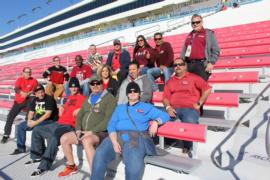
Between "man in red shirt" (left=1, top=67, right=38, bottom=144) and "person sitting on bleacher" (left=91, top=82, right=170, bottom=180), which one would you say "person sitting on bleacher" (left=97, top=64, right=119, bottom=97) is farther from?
"man in red shirt" (left=1, top=67, right=38, bottom=144)

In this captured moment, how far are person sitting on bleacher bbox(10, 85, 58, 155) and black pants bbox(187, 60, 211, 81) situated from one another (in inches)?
86.1

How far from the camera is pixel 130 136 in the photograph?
10.2 ft

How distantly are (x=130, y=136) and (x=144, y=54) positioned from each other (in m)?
2.43

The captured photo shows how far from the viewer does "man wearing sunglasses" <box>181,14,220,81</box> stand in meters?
4.12

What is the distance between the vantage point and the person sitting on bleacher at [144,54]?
5.22 metres

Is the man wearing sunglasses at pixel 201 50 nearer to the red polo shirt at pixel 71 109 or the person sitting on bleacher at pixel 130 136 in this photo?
the person sitting on bleacher at pixel 130 136

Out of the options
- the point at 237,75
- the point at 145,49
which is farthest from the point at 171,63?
the point at 237,75

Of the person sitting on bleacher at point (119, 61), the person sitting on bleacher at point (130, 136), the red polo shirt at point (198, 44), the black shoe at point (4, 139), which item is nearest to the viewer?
the person sitting on bleacher at point (130, 136)

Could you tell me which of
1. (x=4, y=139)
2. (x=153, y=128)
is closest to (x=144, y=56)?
(x=153, y=128)

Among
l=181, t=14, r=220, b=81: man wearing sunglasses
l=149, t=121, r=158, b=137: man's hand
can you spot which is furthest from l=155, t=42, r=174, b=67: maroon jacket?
l=149, t=121, r=158, b=137: man's hand

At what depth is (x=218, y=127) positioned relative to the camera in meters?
3.58

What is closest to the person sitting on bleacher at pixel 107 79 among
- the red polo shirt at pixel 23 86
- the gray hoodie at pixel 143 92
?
the gray hoodie at pixel 143 92

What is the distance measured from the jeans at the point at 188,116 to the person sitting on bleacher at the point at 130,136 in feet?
1.20

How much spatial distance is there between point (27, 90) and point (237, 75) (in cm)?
391
